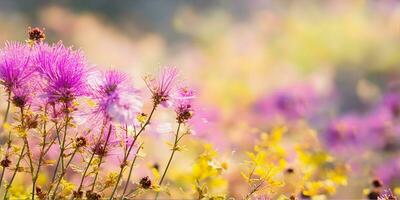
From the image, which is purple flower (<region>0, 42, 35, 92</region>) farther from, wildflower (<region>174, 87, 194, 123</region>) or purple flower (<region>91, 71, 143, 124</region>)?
wildflower (<region>174, 87, 194, 123</region>)

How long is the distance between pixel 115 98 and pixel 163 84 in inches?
5.1

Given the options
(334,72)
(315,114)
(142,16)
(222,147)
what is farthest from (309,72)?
(222,147)

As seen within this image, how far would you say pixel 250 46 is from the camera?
7.21 meters

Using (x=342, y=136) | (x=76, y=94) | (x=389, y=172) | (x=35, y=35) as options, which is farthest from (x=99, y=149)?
(x=342, y=136)

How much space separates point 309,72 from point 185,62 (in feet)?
3.13

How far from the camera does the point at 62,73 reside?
147 centimetres

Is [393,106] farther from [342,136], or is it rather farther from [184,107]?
[184,107]

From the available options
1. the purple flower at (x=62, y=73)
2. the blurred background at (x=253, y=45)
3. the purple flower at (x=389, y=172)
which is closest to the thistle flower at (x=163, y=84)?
the purple flower at (x=62, y=73)

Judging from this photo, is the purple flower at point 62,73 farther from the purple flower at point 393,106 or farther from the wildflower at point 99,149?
the purple flower at point 393,106

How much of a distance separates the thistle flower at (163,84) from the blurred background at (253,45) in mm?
2732

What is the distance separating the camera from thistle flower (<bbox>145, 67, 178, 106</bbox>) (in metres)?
1.52

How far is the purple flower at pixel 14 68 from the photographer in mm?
1500

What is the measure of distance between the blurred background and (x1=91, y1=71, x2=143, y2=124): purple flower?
2.80 metres

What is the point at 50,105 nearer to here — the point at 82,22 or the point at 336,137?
the point at 336,137
